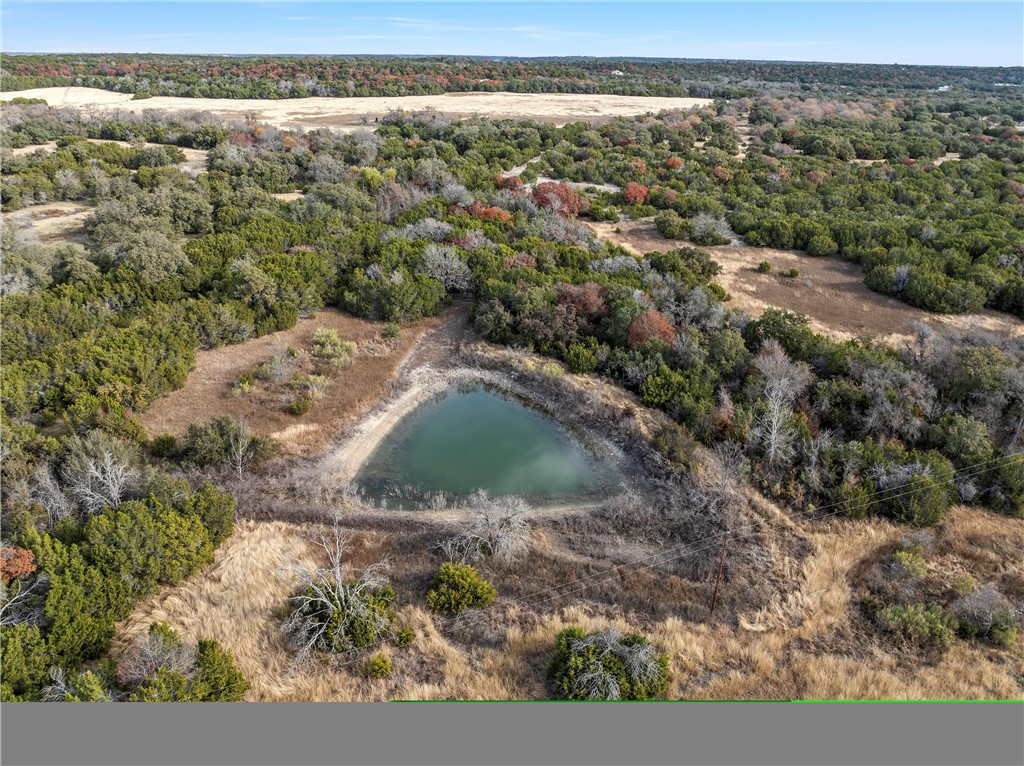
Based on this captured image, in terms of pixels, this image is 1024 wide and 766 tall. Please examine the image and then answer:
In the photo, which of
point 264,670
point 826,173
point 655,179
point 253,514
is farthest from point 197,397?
point 826,173

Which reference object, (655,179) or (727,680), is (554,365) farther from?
(655,179)

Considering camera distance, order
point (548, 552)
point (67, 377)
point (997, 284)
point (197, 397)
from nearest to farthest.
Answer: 1. point (548, 552)
2. point (67, 377)
3. point (197, 397)
4. point (997, 284)

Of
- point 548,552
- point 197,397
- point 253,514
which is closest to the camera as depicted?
point 548,552

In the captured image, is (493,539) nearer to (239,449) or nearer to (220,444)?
(239,449)

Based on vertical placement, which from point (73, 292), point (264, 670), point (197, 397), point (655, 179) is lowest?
point (264, 670)

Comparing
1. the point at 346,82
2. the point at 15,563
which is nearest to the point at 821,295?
the point at 15,563

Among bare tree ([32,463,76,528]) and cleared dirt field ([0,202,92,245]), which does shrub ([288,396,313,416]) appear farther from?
cleared dirt field ([0,202,92,245])

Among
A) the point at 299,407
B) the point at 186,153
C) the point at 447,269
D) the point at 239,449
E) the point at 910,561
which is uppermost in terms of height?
the point at 186,153
